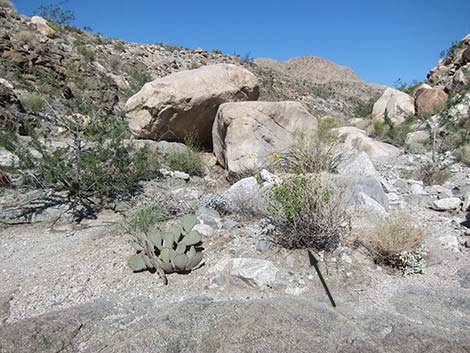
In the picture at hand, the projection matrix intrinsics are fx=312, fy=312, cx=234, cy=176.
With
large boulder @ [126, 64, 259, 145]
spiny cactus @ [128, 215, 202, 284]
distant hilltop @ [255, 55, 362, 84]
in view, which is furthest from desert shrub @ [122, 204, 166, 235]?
distant hilltop @ [255, 55, 362, 84]

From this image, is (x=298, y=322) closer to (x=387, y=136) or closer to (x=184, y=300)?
(x=184, y=300)

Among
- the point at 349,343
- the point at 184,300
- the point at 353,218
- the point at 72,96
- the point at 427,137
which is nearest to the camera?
the point at 349,343

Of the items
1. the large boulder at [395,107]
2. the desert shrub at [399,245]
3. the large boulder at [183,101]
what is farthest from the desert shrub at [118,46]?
the desert shrub at [399,245]

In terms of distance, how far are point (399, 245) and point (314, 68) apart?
50.6 m

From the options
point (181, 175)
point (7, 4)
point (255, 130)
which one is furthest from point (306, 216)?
point (7, 4)

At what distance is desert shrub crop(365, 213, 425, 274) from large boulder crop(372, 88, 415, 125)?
8839mm

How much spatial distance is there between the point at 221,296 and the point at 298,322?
1.94ft

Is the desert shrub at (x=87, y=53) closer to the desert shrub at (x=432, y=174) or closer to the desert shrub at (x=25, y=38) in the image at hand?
the desert shrub at (x=25, y=38)

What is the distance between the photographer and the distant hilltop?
4688 cm

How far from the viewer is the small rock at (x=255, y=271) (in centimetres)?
231

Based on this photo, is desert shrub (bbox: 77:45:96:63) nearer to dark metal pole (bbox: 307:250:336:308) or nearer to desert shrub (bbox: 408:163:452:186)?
desert shrub (bbox: 408:163:452:186)

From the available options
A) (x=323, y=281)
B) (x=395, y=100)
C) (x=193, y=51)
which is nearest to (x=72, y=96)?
(x=323, y=281)

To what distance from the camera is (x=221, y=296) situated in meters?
2.23

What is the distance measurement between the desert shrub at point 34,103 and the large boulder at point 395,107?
10.3 m
